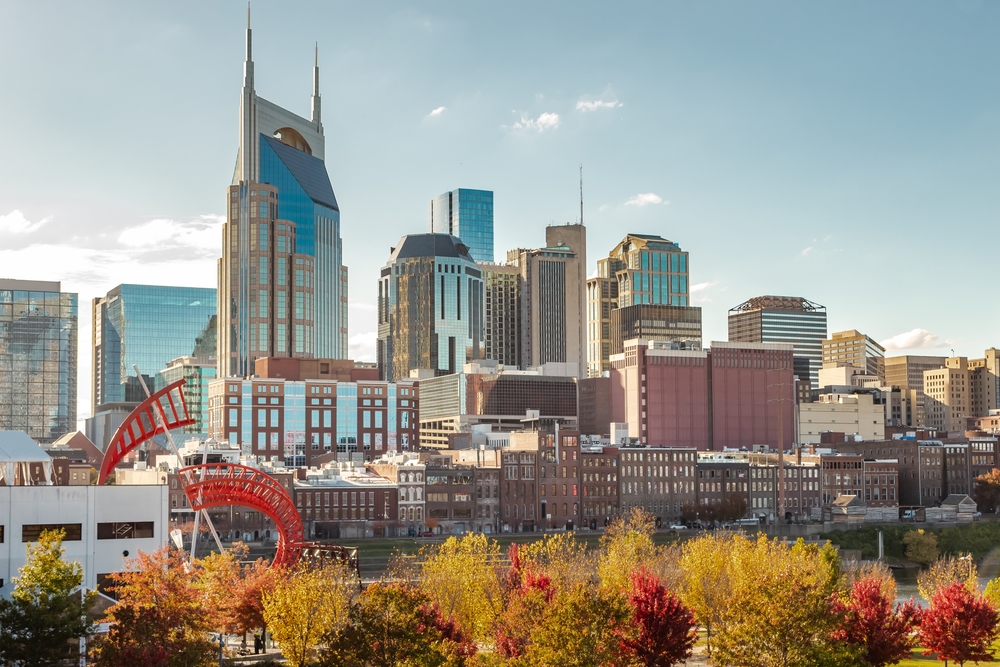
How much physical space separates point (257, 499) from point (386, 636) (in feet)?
114

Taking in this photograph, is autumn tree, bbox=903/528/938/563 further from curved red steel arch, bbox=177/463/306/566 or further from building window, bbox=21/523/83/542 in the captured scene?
building window, bbox=21/523/83/542

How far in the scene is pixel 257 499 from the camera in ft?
305

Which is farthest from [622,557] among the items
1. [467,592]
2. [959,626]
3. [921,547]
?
[921,547]

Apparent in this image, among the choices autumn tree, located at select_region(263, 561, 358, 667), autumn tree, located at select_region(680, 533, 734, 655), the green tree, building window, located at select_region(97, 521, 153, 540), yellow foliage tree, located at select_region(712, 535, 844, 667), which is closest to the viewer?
the green tree

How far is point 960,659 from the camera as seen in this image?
258 feet

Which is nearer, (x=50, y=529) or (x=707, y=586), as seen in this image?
(x=50, y=529)

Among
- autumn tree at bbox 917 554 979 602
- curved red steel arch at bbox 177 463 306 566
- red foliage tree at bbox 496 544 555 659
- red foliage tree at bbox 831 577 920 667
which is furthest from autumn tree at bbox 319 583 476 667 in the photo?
autumn tree at bbox 917 554 979 602

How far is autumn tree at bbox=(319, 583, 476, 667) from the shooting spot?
196ft

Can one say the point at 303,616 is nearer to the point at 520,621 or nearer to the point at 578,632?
the point at 520,621

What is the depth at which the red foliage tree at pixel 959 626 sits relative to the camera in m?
78.5

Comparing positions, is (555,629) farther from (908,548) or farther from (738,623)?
(908,548)

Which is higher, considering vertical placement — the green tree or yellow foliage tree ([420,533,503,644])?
the green tree

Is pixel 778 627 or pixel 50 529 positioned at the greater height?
pixel 50 529

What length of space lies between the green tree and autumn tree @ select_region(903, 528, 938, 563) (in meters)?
130
